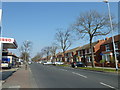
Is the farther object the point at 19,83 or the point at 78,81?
the point at 78,81

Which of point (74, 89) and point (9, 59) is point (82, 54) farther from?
point (74, 89)

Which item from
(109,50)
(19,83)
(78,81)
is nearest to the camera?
(19,83)

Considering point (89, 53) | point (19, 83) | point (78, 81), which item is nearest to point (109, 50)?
point (89, 53)

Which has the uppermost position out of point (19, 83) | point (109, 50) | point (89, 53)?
point (109, 50)

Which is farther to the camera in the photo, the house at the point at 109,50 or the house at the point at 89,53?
the house at the point at 89,53

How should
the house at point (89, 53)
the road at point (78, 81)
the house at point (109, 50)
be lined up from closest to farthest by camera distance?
the road at point (78, 81) < the house at point (109, 50) < the house at point (89, 53)

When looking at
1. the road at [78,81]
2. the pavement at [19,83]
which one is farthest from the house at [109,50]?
the pavement at [19,83]

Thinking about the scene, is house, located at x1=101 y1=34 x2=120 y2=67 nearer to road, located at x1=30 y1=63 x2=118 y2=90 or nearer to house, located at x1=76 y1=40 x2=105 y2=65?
house, located at x1=76 y1=40 x2=105 y2=65

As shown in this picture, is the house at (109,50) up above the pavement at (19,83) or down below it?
above

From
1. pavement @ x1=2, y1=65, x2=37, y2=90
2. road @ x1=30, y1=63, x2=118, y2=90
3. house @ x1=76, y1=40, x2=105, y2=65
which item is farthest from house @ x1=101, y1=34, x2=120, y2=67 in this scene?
pavement @ x1=2, y1=65, x2=37, y2=90

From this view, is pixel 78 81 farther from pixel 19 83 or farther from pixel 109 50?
pixel 109 50

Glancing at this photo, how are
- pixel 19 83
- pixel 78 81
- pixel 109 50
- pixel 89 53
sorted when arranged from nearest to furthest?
pixel 19 83 → pixel 78 81 → pixel 109 50 → pixel 89 53

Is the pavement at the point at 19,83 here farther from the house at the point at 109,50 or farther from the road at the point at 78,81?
the house at the point at 109,50

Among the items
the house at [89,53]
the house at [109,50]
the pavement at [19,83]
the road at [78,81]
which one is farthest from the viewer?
the house at [89,53]
